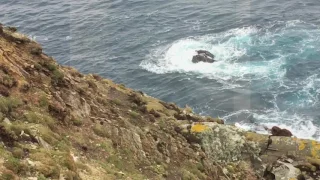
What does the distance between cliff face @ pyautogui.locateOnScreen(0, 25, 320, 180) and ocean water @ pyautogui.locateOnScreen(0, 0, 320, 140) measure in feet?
91.9

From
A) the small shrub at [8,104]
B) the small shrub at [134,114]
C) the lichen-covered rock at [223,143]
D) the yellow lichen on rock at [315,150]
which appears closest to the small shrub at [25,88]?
the small shrub at [8,104]

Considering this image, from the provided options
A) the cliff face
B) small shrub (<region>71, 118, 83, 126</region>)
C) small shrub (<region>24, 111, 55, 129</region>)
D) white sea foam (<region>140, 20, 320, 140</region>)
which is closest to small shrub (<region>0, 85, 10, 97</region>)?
the cliff face

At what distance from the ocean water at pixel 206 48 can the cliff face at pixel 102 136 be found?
2800cm

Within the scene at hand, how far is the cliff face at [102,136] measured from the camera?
1791 cm

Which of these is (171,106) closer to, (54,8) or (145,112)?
(145,112)

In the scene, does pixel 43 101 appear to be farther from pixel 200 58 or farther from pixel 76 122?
pixel 200 58

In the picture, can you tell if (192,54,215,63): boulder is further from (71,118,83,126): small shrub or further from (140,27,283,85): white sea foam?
(71,118,83,126): small shrub

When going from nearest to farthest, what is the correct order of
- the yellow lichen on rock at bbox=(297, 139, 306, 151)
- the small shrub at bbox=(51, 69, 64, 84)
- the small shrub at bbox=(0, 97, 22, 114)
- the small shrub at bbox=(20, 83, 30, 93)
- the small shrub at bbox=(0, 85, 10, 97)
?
the small shrub at bbox=(0, 97, 22, 114), the small shrub at bbox=(0, 85, 10, 97), the small shrub at bbox=(20, 83, 30, 93), the small shrub at bbox=(51, 69, 64, 84), the yellow lichen on rock at bbox=(297, 139, 306, 151)

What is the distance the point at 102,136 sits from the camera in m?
23.7

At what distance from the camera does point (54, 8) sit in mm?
Answer: 112562

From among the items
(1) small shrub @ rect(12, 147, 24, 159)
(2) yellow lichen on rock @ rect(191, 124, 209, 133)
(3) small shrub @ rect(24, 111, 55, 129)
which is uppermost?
(1) small shrub @ rect(12, 147, 24, 159)

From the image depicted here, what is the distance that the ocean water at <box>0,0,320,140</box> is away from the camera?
63.3m

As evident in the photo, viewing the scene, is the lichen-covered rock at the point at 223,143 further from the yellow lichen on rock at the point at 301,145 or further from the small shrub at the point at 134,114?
the small shrub at the point at 134,114

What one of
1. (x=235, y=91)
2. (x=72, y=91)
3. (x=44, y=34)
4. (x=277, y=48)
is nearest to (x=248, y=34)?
(x=277, y=48)
